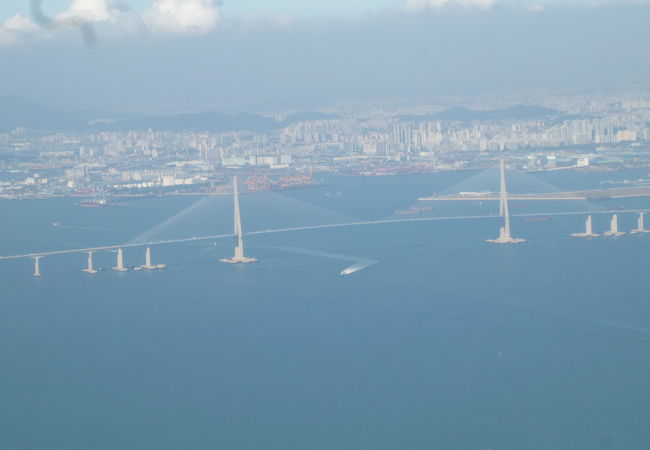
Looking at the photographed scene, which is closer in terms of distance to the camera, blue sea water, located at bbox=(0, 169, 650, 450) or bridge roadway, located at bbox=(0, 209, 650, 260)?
blue sea water, located at bbox=(0, 169, 650, 450)

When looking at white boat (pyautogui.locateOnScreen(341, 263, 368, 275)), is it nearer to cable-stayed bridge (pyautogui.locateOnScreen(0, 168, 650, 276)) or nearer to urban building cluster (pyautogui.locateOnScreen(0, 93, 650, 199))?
cable-stayed bridge (pyautogui.locateOnScreen(0, 168, 650, 276))

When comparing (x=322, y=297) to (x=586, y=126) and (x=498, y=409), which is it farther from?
(x=586, y=126)

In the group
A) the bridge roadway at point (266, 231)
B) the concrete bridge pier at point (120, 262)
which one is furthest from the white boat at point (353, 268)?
the concrete bridge pier at point (120, 262)

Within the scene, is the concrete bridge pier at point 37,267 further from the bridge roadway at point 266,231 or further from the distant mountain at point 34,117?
the distant mountain at point 34,117

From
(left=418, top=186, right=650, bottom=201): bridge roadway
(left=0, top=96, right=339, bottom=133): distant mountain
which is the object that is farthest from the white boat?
(left=0, top=96, right=339, bottom=133): distant mountain

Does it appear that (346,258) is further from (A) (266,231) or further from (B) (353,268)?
(A) (266,231)

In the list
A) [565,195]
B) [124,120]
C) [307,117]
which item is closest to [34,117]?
[124,120]
